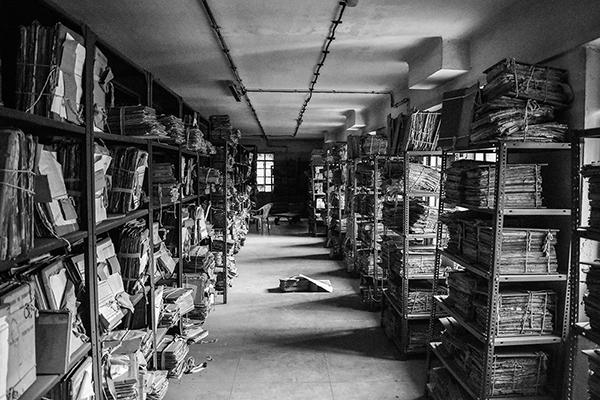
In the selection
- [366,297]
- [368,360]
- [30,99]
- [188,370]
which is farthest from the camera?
[366,297]

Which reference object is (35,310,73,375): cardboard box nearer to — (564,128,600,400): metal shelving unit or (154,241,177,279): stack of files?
(154,241,177,279): stack of files

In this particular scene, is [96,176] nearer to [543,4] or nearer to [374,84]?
[543,4]

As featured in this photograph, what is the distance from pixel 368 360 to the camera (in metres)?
4.48

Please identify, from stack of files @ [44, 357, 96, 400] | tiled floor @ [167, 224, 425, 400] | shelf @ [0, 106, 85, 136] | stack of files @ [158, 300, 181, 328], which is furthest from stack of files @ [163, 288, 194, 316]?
shelf @ [0, 106, 85, 136]

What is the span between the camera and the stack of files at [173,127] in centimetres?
385

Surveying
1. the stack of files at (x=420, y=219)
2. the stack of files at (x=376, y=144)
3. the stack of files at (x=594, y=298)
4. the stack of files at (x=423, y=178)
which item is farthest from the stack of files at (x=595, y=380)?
the stack of files at (x=376, y=144)

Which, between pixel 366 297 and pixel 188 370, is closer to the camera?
pixel 188 370

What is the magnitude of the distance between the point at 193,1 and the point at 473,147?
241 cm

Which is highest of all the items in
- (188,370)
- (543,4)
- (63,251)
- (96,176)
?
(543,4)

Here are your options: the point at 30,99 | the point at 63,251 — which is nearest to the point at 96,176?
the point at 63,251

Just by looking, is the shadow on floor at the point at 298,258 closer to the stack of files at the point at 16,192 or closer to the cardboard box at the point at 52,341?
the cardboard box at the point at 52,341

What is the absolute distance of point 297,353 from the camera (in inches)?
Answer: 184

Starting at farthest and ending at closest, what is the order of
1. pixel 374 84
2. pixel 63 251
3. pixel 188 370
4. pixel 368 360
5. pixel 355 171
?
pixel 355 171 → pixel 374 84 → pixel 368 360 → pixel 188 370 → pixel 63 251

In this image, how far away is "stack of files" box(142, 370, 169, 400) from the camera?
3.39m
